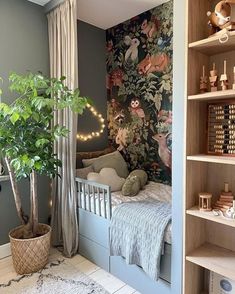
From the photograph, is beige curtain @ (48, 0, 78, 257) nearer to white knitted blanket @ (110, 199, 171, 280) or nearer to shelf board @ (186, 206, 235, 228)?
white knitted blanket @ (110, 199, 171, 280)

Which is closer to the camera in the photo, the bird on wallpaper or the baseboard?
the baseboard

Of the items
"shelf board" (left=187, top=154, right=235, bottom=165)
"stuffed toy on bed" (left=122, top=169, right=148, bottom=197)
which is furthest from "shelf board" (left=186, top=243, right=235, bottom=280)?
"stuffed toy on bed" (left=122, top=169, right=148, bottom=197)

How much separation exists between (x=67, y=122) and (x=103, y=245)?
122 cm

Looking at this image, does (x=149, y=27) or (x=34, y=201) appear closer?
(x=34, y=201)

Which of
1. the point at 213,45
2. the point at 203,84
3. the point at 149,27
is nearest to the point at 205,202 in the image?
the point at 203,84

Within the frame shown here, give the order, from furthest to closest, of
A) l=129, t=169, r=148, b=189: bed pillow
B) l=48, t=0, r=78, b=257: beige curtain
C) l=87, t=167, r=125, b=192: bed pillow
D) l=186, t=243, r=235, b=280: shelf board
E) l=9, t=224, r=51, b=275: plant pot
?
l=129, t=169, r=148, b=189: bed pillow
l=87, t=167, r=125, b=192: bed pillow
l=48, t=0, r=78, b=257: beige curtain
l=9, t=224, r=51, b=275: plant pot
l=186, t=243, r=235, b=280: shelf board

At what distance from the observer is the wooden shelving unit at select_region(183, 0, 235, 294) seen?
1381 mm

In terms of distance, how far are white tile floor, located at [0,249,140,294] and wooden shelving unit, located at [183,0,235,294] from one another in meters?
0.66

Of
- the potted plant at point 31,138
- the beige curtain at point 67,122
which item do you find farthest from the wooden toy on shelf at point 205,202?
the beige curtain at point 67,122

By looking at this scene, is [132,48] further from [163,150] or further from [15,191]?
[15,191]

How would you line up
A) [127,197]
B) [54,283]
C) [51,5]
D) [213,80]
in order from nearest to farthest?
[213,80], [54,283], [127,197], [51,5]

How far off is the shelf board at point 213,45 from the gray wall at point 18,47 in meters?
1.83

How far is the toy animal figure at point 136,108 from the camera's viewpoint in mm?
2995

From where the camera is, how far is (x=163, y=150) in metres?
2.82
